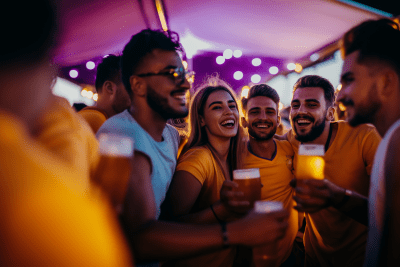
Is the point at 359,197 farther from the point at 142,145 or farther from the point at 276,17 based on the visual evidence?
the point at 276,17

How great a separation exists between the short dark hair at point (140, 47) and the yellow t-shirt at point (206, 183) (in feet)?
2.58

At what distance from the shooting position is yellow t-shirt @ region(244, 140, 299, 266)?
2268 millimetres

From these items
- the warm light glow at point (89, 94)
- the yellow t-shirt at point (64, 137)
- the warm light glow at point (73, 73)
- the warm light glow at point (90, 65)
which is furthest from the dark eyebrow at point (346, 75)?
the warm light glow at point (73, 73)

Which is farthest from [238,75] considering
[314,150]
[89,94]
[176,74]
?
[314,150]

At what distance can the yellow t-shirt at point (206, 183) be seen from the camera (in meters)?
1.83

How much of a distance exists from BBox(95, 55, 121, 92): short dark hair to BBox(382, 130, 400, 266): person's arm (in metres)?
2.98

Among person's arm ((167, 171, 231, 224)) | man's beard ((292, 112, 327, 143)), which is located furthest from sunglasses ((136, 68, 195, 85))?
man's beard ((292, 112, 327, 143))

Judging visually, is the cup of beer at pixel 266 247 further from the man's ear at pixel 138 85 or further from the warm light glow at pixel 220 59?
the warm light glow at pixel 220 59

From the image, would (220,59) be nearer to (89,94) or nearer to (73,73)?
(89,94)

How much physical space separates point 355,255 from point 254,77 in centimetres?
737

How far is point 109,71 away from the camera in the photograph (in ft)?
Result: 10.2

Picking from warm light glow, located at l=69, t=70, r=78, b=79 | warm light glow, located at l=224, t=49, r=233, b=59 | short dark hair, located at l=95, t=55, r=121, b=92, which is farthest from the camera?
warm light glow, located at l=69, t=70, r=78, b=79

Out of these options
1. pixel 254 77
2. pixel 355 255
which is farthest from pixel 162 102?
pixel 254 77

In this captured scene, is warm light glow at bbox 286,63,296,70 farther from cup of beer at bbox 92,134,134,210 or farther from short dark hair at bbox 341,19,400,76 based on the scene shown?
cup of beer at bbox 92,134,134,210
